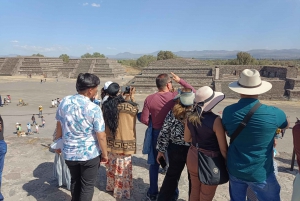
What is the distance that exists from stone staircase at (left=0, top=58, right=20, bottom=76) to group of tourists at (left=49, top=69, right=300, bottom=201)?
4506 centimetres

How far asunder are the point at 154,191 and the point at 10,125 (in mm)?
11110

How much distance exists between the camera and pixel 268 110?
1876 mm

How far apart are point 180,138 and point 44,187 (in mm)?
2259

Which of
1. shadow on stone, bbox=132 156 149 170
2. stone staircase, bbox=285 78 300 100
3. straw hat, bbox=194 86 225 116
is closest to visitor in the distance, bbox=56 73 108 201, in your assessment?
straw hat, bbox=194 86 225 116

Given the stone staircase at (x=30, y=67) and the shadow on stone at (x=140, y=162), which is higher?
the stone staircase at (x=30, y=67)

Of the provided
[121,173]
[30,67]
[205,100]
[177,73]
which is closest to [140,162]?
[121,173]

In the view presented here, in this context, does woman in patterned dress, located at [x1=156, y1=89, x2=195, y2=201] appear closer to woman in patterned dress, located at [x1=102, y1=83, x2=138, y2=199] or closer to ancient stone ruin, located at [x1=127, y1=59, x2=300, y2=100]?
woman in patterned dress, located at [x1=102, y1=83, x2=138, y2=199]

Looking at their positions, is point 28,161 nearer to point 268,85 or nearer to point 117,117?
point 117,117

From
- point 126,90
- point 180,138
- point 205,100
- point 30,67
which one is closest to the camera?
point 205,100

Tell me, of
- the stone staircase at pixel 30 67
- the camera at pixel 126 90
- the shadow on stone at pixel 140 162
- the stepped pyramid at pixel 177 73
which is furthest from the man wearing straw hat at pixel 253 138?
the stone staircase at pixel 30 67

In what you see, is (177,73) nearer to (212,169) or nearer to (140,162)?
(140,162)

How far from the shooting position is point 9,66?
4328 cm

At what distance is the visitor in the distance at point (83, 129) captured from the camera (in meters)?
2.33

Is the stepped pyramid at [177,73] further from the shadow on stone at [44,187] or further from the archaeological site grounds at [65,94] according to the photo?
the shadow on stone at [44,187]
